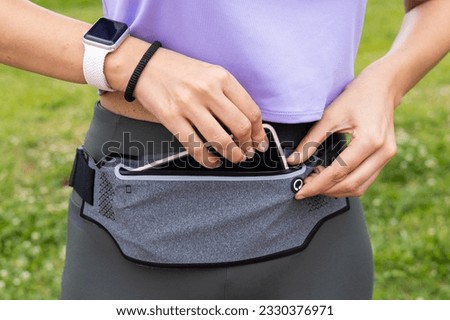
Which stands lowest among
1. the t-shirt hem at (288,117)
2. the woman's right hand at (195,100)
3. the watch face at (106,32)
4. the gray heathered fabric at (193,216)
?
the gray heathered fabric at (193,216)

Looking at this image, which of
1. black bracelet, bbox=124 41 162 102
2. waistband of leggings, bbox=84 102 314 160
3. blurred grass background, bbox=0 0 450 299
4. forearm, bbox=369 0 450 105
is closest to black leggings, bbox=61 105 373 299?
waistband of leggings, bbox=84 102 314 160

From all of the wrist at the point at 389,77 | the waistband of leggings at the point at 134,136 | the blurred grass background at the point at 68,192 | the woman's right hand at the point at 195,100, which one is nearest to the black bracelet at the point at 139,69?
the woman's right hand at the point at 195,100

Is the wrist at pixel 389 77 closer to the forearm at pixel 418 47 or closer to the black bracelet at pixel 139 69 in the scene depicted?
the forearm at pixel 418 47

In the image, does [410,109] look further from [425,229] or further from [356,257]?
[356,257]

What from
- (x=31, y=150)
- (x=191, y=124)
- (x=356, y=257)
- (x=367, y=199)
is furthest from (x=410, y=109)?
(x=191, y=124)

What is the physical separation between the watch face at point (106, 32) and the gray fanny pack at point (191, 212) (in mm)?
269

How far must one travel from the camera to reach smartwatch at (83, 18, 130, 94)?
1304 millimetres

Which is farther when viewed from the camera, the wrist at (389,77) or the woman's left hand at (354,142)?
the wrist at (389,77)

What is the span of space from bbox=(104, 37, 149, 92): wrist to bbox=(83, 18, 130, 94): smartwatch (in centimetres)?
1

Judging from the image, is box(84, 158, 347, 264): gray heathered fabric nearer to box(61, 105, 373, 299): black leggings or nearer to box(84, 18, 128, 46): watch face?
box(61, 105, 373, 299): black leggings

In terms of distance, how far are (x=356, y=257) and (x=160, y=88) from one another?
2.20 feet

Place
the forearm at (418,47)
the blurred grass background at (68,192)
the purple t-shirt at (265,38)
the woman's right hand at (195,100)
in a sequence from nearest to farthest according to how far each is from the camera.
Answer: the woman's right hand at (195,100) < the purple t-shirt at (265,38) < the forearm at (418,47) < the blurred grass background at (68,192)

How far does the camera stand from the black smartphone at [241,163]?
4.66 ft

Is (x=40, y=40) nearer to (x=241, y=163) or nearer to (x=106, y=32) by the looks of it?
(x=106, y=32)
